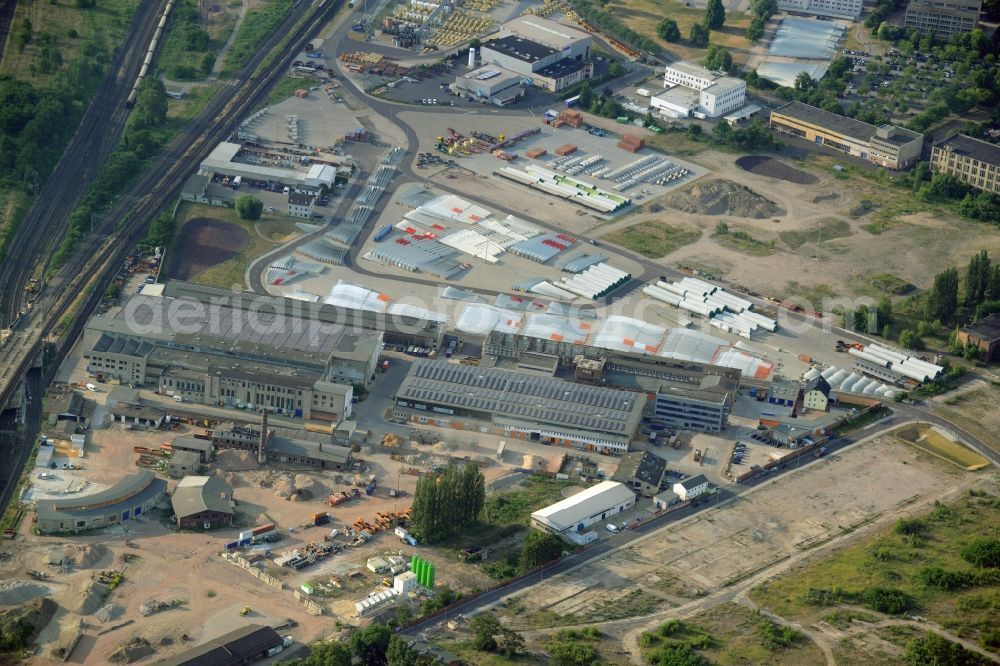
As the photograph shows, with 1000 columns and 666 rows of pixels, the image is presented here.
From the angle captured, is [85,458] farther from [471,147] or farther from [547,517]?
[471,147]

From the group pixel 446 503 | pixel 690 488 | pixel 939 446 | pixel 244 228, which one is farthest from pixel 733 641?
pixel 244 228

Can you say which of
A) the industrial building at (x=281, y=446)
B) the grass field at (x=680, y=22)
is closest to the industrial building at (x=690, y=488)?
the industrial building at (x=281, y=446)

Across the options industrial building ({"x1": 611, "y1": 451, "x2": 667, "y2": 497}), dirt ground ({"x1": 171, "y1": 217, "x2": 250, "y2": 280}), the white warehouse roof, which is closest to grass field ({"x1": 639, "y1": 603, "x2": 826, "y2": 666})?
the white warehouse roof

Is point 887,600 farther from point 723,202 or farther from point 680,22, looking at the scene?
point 680,22

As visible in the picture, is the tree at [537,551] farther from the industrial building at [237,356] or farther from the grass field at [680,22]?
the grass field at [680,22]

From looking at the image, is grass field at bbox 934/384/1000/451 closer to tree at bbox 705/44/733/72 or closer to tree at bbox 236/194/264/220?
tree at bbox 236/194/264/220
